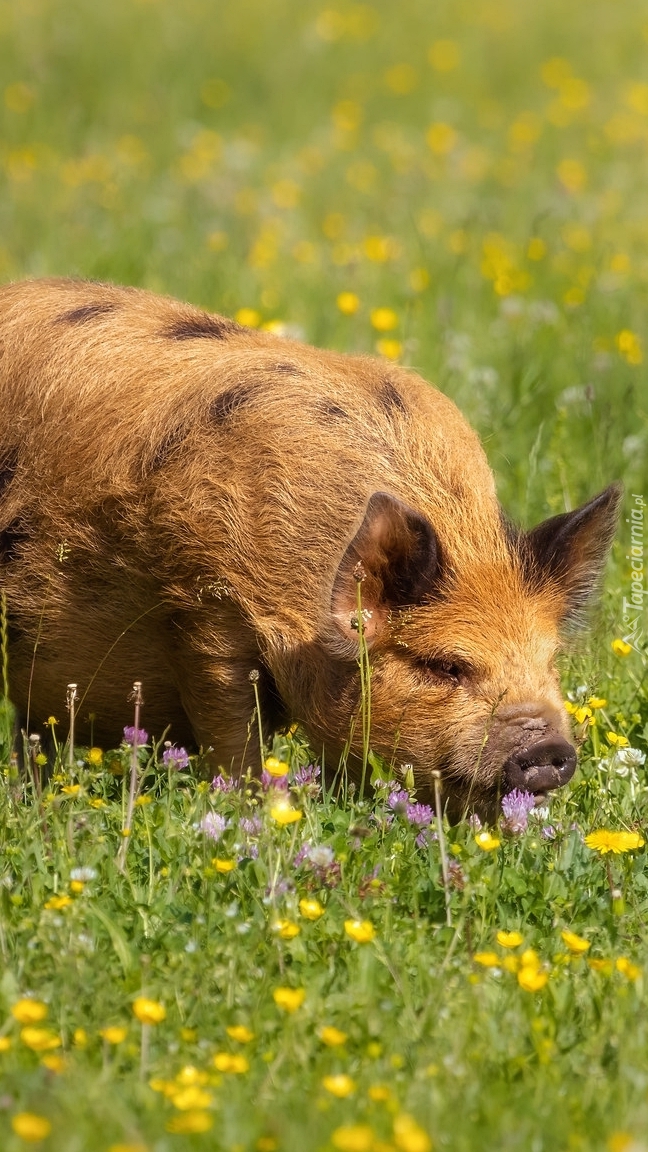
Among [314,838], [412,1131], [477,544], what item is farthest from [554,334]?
[412,1131]

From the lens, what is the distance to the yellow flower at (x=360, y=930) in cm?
329

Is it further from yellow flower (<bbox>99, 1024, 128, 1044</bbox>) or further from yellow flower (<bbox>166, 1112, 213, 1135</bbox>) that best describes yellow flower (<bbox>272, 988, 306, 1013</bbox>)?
yellow flower (<bbox>166, 1112, 213, 1135</bbox>)

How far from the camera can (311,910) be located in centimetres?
356

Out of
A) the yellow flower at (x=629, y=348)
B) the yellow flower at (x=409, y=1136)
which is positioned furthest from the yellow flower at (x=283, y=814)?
the yellow flower at (x=629, y=348)

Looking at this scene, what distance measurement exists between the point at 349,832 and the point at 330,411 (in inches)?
50.8

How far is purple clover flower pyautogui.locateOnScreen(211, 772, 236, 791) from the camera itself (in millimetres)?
4233

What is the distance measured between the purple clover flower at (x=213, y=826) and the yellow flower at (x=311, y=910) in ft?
1.12

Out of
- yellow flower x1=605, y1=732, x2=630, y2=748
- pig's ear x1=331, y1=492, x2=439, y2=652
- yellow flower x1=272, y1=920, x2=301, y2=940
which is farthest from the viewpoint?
yellow flower x1=605, y1=732, x2=630, y2=748

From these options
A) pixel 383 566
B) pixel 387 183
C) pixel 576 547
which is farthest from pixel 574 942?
pixel 387 183

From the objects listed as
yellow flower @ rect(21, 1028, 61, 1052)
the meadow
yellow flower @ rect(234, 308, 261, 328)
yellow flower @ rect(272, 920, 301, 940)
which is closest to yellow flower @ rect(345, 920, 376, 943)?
the meadow

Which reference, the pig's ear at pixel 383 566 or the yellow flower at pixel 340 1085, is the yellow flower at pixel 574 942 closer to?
the yellow flower at pixel 340 1085

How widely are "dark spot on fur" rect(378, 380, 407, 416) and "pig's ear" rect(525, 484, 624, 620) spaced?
1.79 feet

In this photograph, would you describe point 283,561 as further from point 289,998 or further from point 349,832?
point 289,998

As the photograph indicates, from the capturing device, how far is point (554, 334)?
807cm
